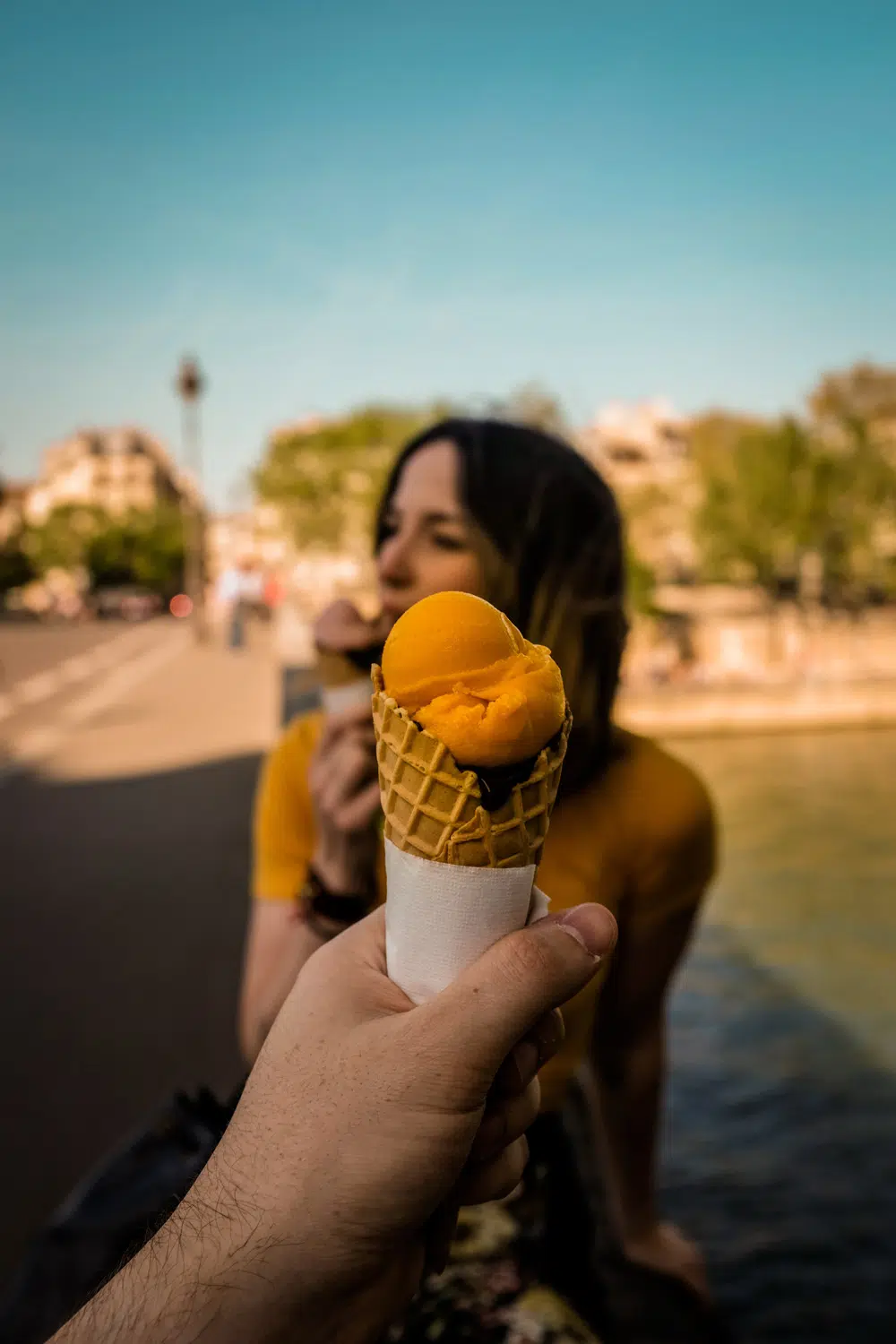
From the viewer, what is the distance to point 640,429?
9794 cm

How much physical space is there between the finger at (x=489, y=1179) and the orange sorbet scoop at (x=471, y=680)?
0.40 m

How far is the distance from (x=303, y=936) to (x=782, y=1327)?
399 centimetres

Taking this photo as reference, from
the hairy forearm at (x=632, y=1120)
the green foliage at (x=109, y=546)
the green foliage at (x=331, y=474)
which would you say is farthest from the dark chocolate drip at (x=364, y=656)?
the green foliage at (x=109, y=546)

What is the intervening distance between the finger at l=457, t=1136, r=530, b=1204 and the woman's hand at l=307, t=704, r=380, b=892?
1.97 ft

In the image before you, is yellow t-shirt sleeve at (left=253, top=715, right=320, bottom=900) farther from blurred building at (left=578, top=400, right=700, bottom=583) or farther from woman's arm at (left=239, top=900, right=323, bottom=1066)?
blurred building at (left=578, top=400, right=700, bottom=583)

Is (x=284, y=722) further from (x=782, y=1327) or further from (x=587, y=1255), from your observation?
(x=587, y=1255)

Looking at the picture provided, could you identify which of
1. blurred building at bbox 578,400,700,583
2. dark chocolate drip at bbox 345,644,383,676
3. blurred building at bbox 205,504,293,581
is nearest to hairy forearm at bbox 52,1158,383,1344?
dark chocolate drip at bbox 345,644,383,676

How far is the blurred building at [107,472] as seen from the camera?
130 metres

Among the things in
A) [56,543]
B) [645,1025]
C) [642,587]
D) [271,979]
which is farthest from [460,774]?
[56,543]

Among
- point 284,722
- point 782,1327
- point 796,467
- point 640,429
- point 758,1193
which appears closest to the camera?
point 782,1327

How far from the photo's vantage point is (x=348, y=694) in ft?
5.80

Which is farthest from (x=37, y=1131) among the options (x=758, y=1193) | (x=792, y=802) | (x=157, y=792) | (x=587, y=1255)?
(x=792, y=802)

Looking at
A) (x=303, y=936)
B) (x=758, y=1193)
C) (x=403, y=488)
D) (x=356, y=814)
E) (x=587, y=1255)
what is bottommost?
(x=758, y=1193)

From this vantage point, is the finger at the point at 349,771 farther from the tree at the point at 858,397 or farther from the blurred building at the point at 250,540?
the tree at the point at 858,397
